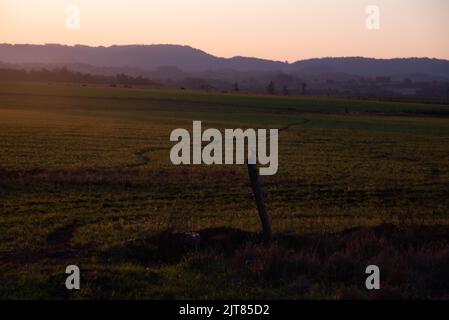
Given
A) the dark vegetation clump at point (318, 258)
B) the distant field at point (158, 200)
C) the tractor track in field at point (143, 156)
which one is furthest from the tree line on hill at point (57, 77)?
the dark vegetation clump at point (318, 258)

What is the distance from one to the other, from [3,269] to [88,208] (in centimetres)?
758

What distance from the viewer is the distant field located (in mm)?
7695

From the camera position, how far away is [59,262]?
29.1 ft

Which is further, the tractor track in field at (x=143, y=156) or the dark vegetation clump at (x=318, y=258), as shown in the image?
the tractor track in field at (x=143, y=156)

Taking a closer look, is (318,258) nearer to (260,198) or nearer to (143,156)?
(260,198)

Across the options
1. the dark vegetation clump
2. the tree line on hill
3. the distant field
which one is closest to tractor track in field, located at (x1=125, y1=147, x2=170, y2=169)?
the distant field

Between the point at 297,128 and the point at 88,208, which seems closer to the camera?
the point at 88,208

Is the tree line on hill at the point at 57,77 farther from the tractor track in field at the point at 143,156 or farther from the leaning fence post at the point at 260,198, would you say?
the leaning fence post at the point at 260,198

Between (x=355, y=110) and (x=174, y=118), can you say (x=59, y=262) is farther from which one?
(x=355, y=110)

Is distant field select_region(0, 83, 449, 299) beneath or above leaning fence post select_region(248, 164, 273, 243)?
beneath

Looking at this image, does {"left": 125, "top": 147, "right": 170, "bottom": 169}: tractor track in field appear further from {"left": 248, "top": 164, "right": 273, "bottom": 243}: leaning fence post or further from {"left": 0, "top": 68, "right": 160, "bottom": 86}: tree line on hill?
{"left": 0, "top": 68, "right": 160, "bottom": 86}: tree line on hill

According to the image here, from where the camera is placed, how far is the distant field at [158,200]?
770cm
